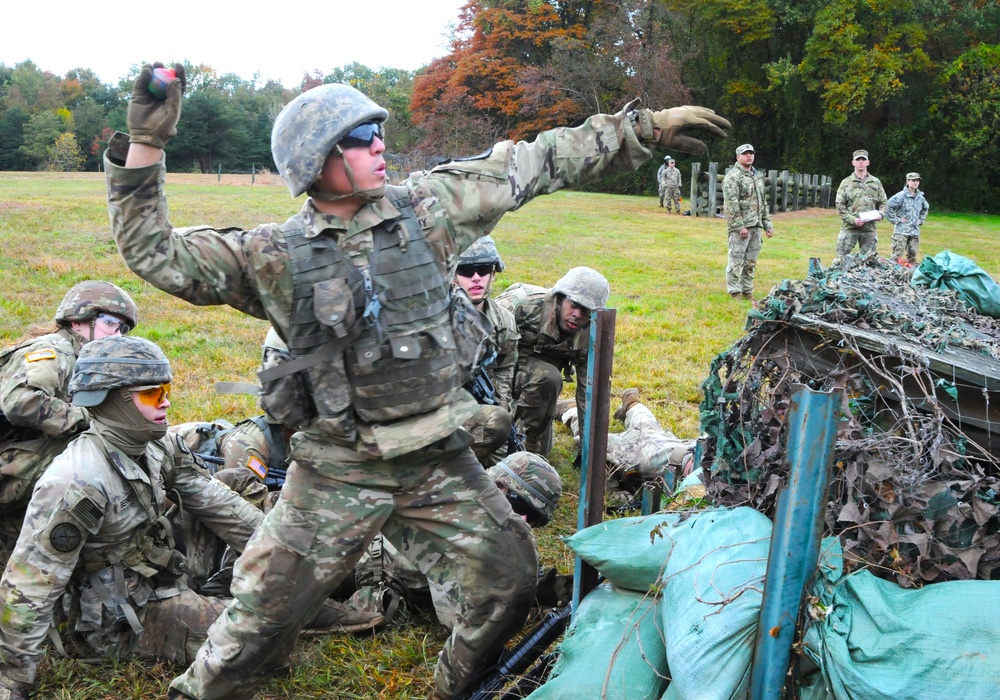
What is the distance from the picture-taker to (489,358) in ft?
14.0

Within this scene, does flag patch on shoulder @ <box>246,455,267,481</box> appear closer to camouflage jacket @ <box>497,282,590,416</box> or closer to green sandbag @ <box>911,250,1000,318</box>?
camouflage jacket @ <box>497,282,590,416</box>

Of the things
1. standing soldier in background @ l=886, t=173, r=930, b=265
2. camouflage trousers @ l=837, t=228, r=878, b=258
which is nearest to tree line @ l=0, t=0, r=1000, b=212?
standing soldier in background @ l=886, t=173, r=930, b=265

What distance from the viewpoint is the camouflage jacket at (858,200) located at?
14305 mm

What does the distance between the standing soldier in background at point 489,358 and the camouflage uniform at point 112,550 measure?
4.26 feet

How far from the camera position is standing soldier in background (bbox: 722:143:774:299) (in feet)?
40.6

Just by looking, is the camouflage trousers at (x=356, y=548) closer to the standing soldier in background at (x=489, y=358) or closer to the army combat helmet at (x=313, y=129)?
the army combat helmet at (x=313, y=129)

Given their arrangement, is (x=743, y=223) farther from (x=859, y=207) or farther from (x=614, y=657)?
(x=614, y=657)

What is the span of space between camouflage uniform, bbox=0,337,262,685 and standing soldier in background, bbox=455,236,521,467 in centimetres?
130

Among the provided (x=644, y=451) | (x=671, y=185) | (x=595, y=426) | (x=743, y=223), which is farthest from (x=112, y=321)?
(x=671, y=185)

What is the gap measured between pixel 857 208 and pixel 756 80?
71.0ft

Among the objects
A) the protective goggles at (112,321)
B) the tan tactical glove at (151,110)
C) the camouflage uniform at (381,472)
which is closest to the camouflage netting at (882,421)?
the camouflage uniform at (381,472)

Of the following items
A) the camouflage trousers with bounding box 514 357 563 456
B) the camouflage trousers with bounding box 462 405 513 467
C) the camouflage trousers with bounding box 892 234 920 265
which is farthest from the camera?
the camouflage trousers with bounding box 892 234 920 265

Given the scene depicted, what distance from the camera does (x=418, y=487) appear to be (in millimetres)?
3166

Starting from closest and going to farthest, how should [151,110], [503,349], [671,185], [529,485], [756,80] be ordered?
[151,110], [529,485], [503,349], [671,185], [756,80]
